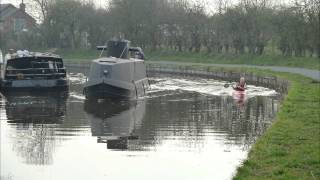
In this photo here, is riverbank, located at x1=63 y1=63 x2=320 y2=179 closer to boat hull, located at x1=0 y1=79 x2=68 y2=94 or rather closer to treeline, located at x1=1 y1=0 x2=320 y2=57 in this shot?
boat hull, located at x1=0 y1=79 x2=68 y2=94

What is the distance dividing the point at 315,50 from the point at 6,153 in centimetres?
4020

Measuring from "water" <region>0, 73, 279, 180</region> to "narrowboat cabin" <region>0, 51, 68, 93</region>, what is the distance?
A: 1195 millimetres

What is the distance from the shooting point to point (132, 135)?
18250 mm

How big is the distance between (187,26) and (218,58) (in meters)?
7.32

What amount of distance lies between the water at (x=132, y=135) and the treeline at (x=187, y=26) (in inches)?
829

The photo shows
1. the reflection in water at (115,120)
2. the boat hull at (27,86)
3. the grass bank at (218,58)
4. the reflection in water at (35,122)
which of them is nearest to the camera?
the reflection in water at (35,122)

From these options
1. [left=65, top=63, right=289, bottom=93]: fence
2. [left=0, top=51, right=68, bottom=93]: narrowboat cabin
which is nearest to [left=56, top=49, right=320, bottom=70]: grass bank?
[left=65, top=63, right=289, bottom=93]: fence

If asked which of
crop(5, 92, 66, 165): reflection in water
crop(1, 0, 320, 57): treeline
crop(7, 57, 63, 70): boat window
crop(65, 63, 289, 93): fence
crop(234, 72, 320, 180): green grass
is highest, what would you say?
crop(1, 0, 320, 57): treeline

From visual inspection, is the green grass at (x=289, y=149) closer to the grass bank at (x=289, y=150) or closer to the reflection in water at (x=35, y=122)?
the grass bank at (x=289, y=150)

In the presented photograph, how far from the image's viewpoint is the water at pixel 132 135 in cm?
1334

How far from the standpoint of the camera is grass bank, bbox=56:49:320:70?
48.4 meters

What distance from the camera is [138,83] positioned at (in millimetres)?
31578

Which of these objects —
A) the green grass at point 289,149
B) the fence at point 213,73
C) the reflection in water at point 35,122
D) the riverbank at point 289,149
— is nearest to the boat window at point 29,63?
the reflection in water at point 35,122

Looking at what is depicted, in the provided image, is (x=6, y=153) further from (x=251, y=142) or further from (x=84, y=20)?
(x=84, y=20)
